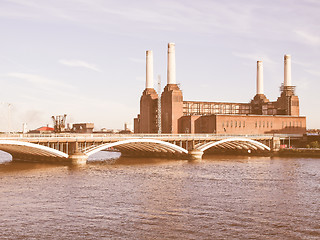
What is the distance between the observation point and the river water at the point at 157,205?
32094mm

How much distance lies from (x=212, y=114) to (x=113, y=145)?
5385 centimetres

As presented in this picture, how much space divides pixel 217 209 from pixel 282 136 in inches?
3642

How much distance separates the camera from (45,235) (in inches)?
1214

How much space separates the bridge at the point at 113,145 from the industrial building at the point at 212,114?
34.6 ft

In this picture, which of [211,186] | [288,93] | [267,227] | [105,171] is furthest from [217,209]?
[288,93]

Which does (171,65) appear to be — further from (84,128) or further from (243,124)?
(84,128)

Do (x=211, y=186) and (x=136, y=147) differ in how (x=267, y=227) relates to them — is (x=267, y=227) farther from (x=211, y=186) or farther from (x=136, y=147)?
(x=136, y=147)

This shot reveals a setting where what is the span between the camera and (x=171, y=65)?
131 meters

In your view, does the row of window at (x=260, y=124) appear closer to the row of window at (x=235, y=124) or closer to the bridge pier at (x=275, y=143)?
the row of window at (x=235, y=124)


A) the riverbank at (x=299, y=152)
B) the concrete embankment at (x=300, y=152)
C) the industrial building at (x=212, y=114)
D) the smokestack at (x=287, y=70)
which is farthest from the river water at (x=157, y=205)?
the smokestack at (x=287, y=70)

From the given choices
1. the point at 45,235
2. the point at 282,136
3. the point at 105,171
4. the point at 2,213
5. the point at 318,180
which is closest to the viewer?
the point at 45,235

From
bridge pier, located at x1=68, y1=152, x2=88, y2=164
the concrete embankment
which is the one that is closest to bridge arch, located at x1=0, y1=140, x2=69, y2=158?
bridge pier, located at x1=68, y1=152, x2=88, y2=164

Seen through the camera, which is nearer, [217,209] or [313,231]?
[313,231]

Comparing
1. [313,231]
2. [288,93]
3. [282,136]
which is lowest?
[313,231]
